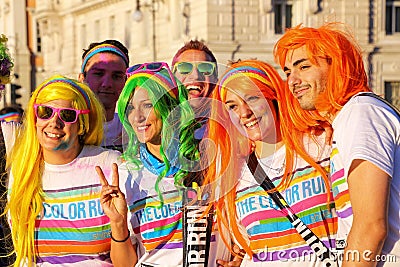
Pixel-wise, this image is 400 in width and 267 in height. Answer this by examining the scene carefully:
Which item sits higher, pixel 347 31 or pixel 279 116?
pixel 347 31

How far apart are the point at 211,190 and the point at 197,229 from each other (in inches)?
8.1

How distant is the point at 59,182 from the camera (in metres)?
5.04

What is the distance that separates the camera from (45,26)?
142 feet

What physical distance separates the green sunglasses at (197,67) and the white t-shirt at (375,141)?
155 cm

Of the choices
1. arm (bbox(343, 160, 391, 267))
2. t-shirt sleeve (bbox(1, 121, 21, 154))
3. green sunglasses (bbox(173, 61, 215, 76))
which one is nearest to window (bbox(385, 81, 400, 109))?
green sunglasses (bbox(173, 61, 215, 76))

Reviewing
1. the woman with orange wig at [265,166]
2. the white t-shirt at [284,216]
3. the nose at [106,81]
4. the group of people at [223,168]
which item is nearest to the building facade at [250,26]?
the nose at [106,81]

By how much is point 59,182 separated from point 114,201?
48cm

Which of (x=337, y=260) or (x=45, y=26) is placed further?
(x=45, y=26)

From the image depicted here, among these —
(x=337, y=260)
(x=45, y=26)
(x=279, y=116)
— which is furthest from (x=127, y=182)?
(x=45, y=26)

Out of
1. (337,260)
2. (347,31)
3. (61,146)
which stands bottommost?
(337,260)

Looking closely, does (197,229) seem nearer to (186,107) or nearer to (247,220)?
(247,220)

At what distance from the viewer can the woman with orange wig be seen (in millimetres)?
4246

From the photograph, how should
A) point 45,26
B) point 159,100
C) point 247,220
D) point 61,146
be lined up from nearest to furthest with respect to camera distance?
point 247,220, point 159,100, point 61,146, point 45,26

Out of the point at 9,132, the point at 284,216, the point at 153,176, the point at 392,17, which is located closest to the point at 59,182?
the point at 153,176
